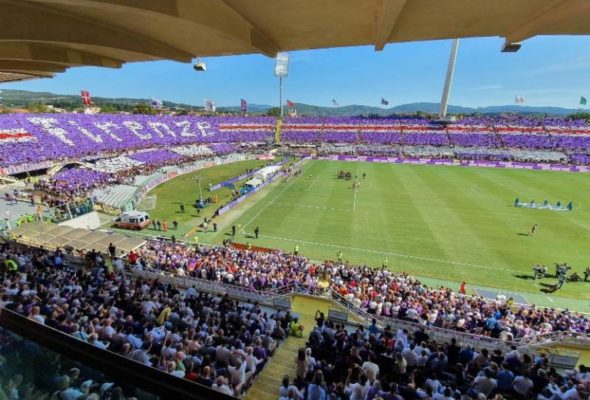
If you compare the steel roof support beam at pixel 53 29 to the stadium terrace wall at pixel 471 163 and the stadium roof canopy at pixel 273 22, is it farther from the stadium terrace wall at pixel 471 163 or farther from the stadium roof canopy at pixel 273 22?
the stadium terrace wall at pixel 471 163

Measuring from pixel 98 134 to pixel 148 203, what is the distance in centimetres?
3268

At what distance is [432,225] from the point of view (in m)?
26.6

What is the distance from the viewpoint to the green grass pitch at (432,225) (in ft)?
67.7

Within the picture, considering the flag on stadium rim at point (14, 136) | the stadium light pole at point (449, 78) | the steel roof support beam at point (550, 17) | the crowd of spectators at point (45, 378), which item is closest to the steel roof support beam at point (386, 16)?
the steel roof support beam at point (550, 17)

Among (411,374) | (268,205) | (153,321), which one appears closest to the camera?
(411,374)

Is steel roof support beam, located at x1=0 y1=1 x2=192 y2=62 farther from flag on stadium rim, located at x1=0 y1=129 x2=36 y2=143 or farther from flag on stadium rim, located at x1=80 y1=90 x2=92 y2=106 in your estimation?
flag on stadium rim, located at x1=80 y1=90 x2=92 y2=106

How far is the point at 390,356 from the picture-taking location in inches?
291

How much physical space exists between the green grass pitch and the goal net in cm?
80

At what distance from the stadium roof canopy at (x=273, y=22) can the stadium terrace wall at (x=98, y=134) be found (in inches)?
1683

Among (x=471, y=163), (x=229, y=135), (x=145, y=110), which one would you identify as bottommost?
(x=471, y=163)

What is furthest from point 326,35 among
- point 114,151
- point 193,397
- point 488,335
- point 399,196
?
point 114,151

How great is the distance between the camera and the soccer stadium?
169 inches

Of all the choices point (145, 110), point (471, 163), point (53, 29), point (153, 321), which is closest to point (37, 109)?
point (145, 110)

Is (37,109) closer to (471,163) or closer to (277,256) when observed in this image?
(277,256)
